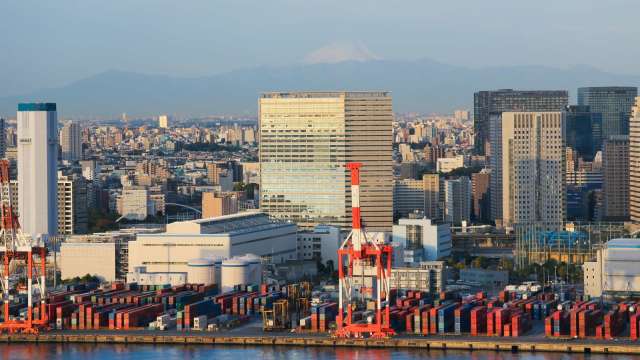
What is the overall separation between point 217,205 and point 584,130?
2996 cm

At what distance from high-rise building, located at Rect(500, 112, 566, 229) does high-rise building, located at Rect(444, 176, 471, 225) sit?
5.14 metres

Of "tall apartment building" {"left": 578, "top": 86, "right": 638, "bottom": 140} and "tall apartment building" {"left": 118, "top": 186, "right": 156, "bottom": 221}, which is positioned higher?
"tall apartment building" {"left": 578, "top": 86, "right": 638, "bottom": 140}

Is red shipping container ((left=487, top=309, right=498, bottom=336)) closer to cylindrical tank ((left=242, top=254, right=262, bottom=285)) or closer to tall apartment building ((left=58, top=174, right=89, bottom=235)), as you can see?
cylindrical tank ((left=242, top=254, right=262, bottom=285))

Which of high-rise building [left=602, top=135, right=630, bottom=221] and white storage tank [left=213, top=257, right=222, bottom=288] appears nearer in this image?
white storage tank [left=213, top=257, right=222, bottom=288]

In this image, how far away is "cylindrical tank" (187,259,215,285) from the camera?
29.1 metres

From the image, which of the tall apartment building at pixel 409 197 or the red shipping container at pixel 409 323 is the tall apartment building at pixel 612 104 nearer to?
the tall apartment building at pixel 409 197

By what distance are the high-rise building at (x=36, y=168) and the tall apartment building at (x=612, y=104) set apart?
37.5 metres

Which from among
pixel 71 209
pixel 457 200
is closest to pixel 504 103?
pixel 457 200

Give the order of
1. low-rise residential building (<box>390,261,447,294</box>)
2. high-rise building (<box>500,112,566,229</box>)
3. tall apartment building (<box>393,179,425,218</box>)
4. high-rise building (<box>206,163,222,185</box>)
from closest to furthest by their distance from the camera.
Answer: low-rise residential building (<box>390,261,447,294</box>) → high-rise building (<box>500,112,566,229</box>) → tall apartment building (<box>393,179,425,218</box>) → high-rise building (<box>206,163,222,185</box>)

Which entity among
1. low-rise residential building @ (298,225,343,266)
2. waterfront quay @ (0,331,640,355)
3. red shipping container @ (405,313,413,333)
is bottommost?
waterfront quay @ (0,331,640,355)

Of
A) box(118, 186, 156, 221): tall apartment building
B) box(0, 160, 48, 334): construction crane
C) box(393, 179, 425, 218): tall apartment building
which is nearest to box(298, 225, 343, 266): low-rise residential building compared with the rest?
box(0, 160, 48, 334): construction crane

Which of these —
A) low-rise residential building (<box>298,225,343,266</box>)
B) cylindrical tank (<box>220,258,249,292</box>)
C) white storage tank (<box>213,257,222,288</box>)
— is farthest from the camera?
low-rise residential building (<box>298,225,343,266</box>)

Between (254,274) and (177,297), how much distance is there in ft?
9.68

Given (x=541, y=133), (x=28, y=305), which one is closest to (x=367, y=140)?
(x=541, y=133)
